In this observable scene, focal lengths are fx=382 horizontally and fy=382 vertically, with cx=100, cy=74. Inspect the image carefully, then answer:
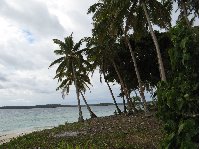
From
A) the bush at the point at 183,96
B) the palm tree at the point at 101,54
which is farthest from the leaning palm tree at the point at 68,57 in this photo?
the bush at the point at 183,96

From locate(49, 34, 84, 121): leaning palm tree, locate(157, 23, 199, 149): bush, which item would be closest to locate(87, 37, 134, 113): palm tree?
locate(49, 34, 84, 121): leaning palm tree

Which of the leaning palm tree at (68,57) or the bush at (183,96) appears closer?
the bush at (183,96)

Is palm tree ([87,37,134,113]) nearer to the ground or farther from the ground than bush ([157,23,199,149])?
farther from the ground

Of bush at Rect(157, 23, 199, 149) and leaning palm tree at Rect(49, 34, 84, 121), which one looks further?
leaning palm tree at Rect(49, 34, 84, 121)

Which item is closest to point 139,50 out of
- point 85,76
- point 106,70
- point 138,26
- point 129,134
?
point 106,70

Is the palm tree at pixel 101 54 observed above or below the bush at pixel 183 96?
above

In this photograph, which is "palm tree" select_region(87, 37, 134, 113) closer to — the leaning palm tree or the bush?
the leaning palm tree

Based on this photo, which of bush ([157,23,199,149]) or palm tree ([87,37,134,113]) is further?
palm tree ([87,37,134,113])

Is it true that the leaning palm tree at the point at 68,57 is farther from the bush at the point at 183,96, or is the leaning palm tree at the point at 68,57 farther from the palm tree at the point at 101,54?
the bush at the point at 183,96

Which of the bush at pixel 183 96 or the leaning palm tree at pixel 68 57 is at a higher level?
the leaning palm tree at pixel 68 57

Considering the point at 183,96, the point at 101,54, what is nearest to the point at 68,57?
the point at 101,54

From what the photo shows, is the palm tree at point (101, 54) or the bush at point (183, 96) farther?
the palm tree at point (101, 54)

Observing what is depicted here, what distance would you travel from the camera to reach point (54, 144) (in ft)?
76.4

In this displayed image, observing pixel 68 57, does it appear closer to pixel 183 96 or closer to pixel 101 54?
pixel 101 54
